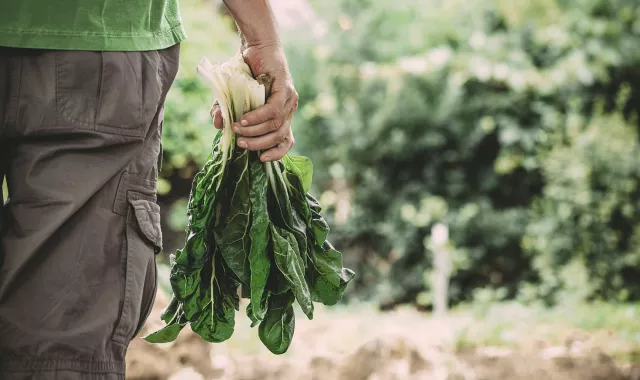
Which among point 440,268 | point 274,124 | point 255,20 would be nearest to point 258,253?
point 274,124

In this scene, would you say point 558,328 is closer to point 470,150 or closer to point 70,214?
point 470,150

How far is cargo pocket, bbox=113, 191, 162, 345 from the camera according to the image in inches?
64.9

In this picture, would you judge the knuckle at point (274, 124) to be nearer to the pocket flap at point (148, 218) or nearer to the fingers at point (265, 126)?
the fingers at point (265, 126)

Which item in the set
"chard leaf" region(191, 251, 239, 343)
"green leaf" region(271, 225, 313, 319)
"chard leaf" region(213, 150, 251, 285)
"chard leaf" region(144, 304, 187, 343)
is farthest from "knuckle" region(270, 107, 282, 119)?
"chard leaf" region(144, 304, 187, 343)

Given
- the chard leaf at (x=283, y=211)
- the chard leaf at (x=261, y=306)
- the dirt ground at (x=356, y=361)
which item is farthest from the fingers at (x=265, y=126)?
the dirt ground at (x=356, y=361)

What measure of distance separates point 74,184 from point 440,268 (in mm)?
7310

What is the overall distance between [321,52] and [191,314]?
7806 millimetres

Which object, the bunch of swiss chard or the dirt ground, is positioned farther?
the dirt ground

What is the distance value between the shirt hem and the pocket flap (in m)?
0.31

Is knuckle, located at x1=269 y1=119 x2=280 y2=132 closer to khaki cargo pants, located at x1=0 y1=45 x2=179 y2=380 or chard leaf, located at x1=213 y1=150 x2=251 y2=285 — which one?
chard leaf, located at x1=213 y1=150 x2=251 y2=285

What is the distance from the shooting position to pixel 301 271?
1981mm

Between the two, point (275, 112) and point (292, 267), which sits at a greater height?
point (275, 112)

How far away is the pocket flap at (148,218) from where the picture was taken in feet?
5.52

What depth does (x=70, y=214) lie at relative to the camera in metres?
1.57
